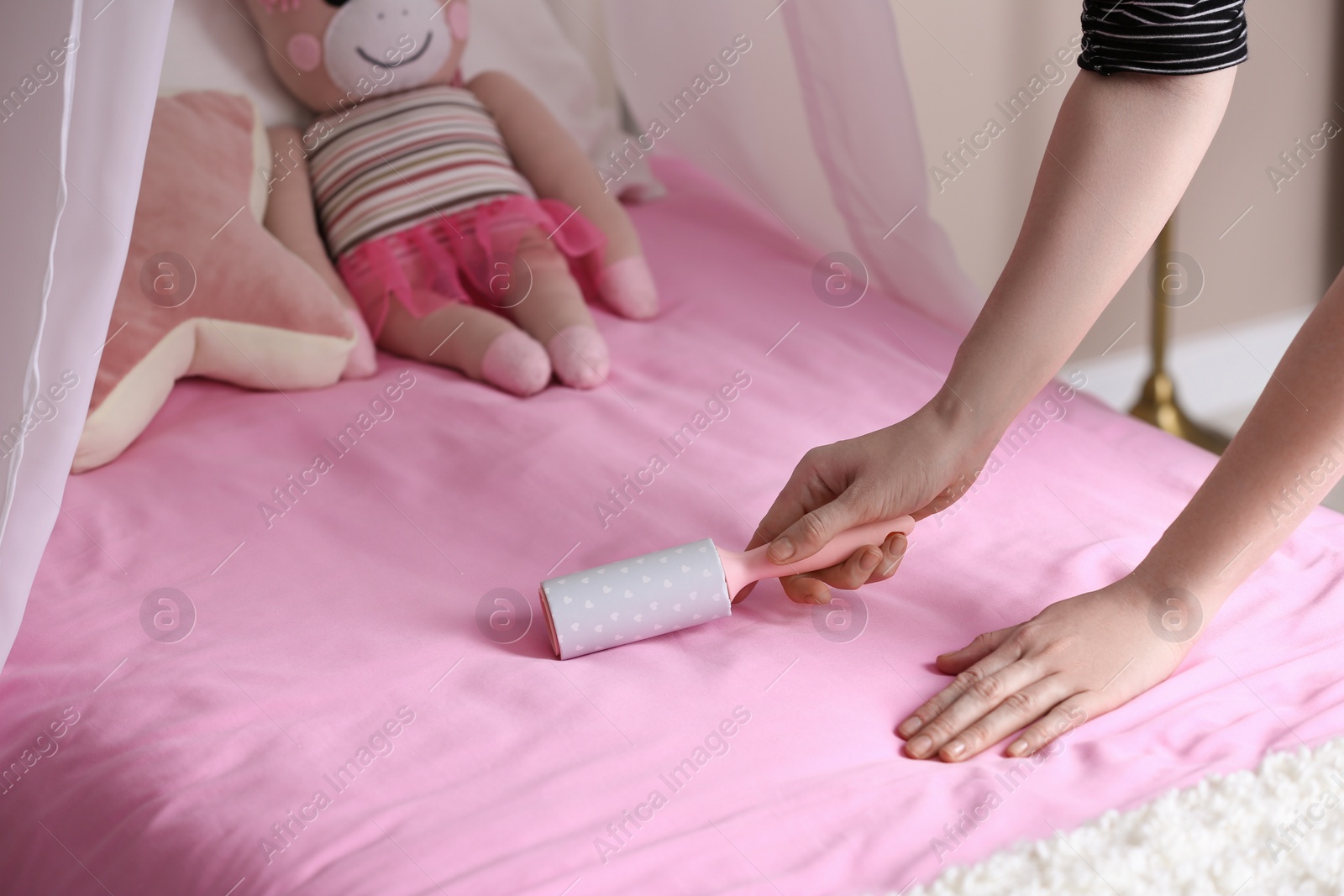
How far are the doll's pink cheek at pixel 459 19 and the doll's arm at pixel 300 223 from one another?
0.89 ft

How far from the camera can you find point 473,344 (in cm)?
137

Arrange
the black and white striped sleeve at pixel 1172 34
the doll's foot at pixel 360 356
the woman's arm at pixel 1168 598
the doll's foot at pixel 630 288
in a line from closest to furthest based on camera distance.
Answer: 1. the woman's arm at pixel 1168 598
2. the black and white striped sleeve at pixel 1172 34
3. the doll's foot at pixel 360 356
4. the doll's foot at pixel 630 288

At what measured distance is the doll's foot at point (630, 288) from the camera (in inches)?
58.6

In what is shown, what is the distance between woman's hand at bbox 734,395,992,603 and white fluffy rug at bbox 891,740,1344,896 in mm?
274

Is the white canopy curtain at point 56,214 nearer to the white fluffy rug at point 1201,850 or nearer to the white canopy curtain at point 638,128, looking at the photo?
the white canopy curtain at point 638,128

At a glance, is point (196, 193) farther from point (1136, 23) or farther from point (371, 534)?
point (1136, 23)

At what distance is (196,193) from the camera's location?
1.34 meters

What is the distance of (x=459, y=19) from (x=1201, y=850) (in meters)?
1.44

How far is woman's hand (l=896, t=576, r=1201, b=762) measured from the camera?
76 centimetres

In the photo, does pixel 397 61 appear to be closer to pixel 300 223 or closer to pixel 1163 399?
pixel 300 223

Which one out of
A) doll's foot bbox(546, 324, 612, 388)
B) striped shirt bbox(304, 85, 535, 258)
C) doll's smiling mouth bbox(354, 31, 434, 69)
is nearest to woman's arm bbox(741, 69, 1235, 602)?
doll's foot bbox(546, 324, 612, 388)

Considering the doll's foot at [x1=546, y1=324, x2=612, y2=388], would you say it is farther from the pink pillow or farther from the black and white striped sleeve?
the black and white striped sleeve

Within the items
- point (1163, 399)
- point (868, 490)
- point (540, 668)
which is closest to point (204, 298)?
point (540, 668)

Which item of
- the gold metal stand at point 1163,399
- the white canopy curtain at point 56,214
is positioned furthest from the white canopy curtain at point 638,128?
the gold metal stand at point 1163,399
